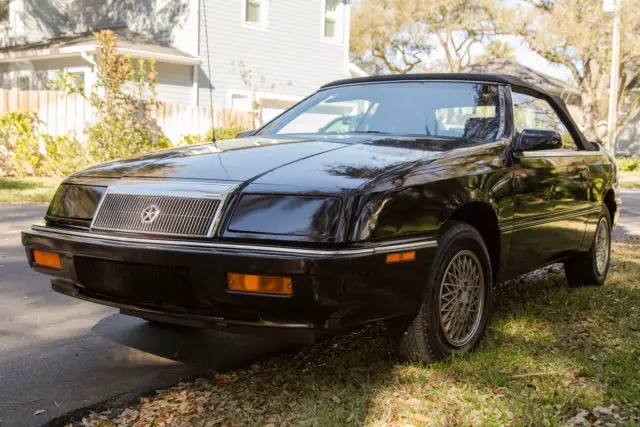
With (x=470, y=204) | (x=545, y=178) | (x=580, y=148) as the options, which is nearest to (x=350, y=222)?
(x=470, y=204)

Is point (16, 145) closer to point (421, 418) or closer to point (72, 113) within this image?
point (72, 113)

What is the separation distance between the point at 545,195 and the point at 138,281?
273 cm

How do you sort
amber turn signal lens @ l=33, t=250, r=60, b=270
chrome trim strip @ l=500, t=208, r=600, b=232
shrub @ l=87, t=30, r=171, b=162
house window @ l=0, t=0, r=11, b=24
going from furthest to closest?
house window @ l=0, t=0, r=11, b=24, shrub @ l=87, t=30, r=171, b=162, chrome trim strip @ l=500, t=208, r=600, b=232, amber turn signal lens @ l=33, t=250, r=60, b=270

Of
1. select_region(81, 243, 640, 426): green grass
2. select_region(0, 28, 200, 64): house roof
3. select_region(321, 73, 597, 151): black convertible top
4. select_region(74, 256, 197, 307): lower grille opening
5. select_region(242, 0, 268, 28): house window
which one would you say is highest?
select_region(242, 0, 268, 28): house window

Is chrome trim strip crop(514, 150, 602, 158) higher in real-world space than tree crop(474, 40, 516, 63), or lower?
lower

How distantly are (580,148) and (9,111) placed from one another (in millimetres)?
12626

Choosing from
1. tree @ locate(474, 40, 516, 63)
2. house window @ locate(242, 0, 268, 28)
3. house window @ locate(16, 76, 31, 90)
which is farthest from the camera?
tree @ locate(474, 40, 516, 63)

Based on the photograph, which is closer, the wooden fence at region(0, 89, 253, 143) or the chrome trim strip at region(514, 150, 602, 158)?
the chrome trim strip at region(514, 150, 602, 158)

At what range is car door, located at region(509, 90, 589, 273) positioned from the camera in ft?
14.9

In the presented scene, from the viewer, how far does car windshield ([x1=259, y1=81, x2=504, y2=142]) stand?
4578 millimetres

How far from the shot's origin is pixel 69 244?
362 cm

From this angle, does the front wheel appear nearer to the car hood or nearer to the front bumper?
the front bumper

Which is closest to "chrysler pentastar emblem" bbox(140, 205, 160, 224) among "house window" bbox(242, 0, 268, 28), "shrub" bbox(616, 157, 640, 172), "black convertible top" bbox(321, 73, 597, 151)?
"black convertible top" bbox(321, 73, 597, 151)

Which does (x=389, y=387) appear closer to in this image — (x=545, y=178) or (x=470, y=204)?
(x=470, y=204)
